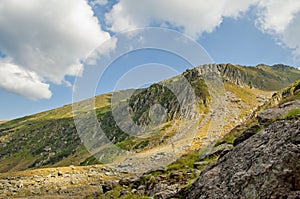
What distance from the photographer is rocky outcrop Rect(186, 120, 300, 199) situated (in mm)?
5738

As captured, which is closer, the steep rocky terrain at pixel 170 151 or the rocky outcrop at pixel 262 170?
the rocky outcrop at pixel 262 170

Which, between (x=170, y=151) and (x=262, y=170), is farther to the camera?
(x=170, y=151)

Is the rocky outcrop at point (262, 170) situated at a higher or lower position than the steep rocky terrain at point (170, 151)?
lower

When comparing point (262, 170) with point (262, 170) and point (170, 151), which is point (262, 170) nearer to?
point (262, 170)

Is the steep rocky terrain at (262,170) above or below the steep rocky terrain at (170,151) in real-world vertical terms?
below

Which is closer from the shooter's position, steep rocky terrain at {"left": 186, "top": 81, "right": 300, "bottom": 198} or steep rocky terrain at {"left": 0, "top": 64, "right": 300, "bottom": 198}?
steep rocky terrain at {"left": 186, "top": 81, "right": 300, "bottom": 198}

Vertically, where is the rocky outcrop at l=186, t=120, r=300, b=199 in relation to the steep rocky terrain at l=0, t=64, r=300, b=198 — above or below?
below

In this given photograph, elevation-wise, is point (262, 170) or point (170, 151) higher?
point (170, 151)

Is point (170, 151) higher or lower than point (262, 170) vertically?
higher

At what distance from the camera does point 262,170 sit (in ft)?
20.5

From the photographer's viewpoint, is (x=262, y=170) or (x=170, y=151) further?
(x=170, y=151)

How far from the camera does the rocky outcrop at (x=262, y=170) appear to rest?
18.8ft

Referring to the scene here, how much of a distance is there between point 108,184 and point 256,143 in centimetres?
1855

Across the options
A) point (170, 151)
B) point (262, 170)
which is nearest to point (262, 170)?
point (262, 170)
